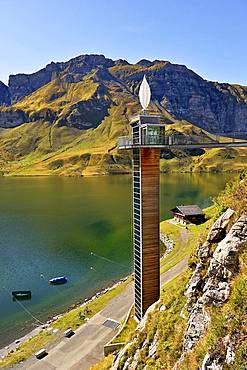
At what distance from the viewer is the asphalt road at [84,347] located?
27.4m

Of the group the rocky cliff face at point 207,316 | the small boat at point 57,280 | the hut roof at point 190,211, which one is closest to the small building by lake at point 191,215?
the hut roof at point 190,211

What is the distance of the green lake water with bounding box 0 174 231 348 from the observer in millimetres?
43281

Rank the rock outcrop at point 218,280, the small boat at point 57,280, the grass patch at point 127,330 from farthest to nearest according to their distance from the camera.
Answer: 1. the small boat at point 57,280
2. the grass patch at point 127,330
3. the rock outcrop at point 218,280

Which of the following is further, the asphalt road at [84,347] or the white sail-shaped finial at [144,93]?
the asphalt road at [84,347]

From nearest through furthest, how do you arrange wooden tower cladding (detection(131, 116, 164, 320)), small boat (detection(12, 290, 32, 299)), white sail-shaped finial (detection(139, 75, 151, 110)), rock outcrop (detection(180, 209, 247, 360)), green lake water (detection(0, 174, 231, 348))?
1. rock outcrop (detection(180, 209, 247, 360))
2. wooden tower cladding (detection(131, 116, 164, 320))
3. white sail-shaped finial (detection(139, 75, 151, 110))
4. green lake water (detection(0, 174, 231, 348))
5. small boat (detection(12, 290, 32, 299))

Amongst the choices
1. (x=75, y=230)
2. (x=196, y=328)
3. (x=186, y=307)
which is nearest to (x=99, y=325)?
(x=186, y=307)

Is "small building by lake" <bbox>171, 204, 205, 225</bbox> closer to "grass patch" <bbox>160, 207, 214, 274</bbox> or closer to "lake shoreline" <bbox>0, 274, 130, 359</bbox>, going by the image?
"grass patch" <bbox>160, 207, 214, 274</bbox>

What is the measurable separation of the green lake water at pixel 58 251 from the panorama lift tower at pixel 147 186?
17545mm

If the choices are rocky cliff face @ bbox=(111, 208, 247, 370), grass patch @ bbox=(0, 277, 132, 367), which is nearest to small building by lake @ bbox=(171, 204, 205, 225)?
grass patch @ bbox=(0, 277, 132, 367)

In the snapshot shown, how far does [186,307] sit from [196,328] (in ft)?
8.89

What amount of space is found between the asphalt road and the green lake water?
7.61 m

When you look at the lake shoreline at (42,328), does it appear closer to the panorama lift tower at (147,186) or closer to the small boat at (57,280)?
the small boat at (57,280)

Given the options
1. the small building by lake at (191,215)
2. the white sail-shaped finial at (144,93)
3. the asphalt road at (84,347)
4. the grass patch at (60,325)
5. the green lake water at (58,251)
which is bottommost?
the green lake water at (58,251)

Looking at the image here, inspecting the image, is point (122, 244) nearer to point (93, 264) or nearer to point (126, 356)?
point (93, 264)
